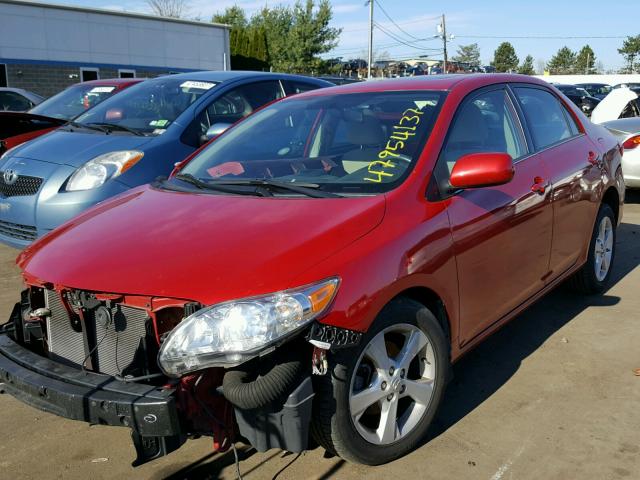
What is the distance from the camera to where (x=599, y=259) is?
507 centimetres

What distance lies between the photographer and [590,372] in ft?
12.8

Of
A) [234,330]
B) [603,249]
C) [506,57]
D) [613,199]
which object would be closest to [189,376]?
[234,330]

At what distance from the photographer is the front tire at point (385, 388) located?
8.55 feet

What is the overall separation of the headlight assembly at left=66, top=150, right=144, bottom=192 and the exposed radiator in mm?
2442

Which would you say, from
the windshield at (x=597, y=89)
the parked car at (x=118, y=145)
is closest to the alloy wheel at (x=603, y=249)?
the parked car at (x=118, y=145)

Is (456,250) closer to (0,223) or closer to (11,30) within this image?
(0,223)

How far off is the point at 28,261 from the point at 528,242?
8.60 ft

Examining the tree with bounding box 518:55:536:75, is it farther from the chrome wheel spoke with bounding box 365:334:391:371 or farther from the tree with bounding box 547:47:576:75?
the chrome wheel spoke with bounding box 365:334:391:371

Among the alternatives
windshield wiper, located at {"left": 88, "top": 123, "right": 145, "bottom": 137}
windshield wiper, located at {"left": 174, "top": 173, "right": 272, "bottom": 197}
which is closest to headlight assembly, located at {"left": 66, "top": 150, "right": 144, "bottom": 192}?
windshield wiper, located at {"left": 88, "top": 123, "right": 145, "bottom": 137}

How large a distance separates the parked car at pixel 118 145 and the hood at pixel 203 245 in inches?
79.1

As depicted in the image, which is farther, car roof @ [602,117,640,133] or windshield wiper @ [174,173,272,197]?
car roof @ [602,117,640,133]

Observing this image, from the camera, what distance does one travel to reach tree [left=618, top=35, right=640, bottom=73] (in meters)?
82.6

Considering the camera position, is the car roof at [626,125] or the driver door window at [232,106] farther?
the car roof at [626,125]

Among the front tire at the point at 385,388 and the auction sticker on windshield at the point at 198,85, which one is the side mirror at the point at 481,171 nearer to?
the front tire at the point at 385,388
